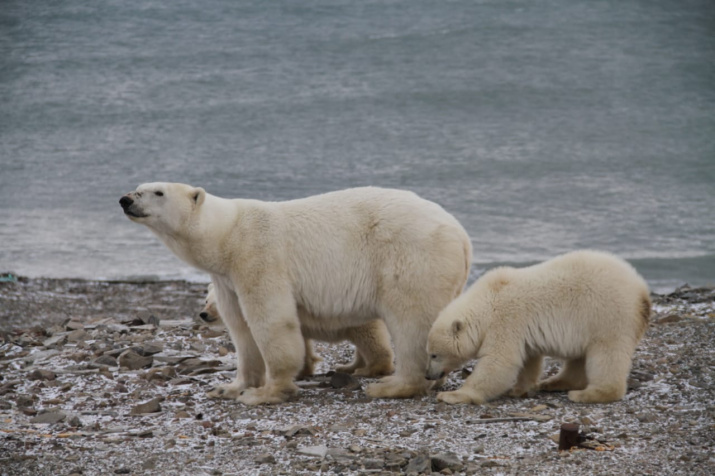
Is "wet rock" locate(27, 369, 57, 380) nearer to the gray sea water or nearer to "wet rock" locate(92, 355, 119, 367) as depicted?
"wet rock" locate(92, 355, 119, 367)

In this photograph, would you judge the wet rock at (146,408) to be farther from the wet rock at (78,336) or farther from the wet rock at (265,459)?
the wet rock at (78,336)

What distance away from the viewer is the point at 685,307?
779 cm

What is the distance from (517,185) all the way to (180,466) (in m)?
13.3

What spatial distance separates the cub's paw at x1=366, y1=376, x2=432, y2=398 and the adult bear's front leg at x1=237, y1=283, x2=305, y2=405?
0.51 m

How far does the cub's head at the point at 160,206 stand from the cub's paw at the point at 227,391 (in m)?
1.09

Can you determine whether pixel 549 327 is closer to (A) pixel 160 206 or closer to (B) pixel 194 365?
(A) pixel 160 206

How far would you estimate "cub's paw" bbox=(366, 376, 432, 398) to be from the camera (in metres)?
5.28

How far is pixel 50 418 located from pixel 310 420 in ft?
5.10

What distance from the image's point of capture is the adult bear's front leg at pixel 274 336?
523cm

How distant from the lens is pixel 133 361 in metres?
6.15

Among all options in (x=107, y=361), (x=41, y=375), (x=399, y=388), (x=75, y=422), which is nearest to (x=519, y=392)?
(x=399, y=388)

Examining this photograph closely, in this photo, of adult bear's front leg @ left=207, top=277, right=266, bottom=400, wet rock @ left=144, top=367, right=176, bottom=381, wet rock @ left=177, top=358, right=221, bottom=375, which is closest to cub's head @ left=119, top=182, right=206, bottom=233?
adult bear's front leg @ left=207, top=277, right=266, bottom=400

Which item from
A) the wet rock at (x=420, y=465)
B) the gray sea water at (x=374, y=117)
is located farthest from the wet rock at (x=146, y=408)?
the gray sea water at (x=374, y=117)

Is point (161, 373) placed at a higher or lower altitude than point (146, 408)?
lower
